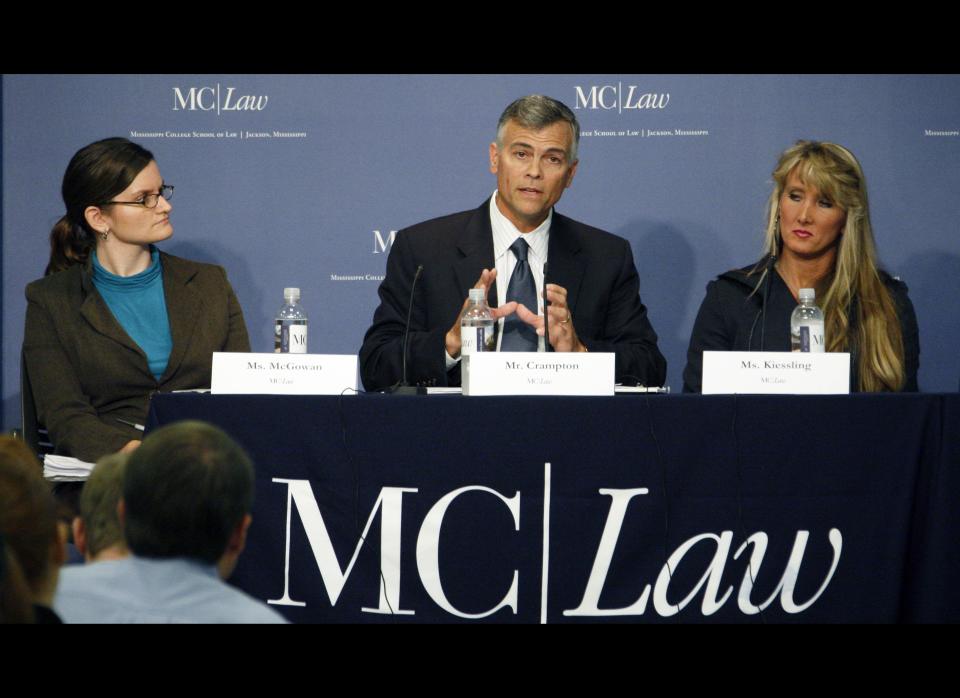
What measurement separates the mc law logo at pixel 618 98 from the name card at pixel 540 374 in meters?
2.23

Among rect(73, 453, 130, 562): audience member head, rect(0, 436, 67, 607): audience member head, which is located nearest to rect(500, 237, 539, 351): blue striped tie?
rect(73, 453, 130, 562): audience member head

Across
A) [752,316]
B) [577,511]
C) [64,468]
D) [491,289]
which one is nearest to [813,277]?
[752,316]

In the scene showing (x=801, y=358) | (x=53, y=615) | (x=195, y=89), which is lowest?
(x=53, y=615)

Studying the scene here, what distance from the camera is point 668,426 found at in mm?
2818

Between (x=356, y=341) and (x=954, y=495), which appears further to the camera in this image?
(x=356, y=341)

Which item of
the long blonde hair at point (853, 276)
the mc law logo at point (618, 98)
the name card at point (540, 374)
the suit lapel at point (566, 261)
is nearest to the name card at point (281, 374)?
the name card at point (540, 374)

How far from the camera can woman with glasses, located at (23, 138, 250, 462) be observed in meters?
3.65

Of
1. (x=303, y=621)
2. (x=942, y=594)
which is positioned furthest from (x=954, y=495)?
(x=303, y=621)

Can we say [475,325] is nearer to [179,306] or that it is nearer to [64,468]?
[179,306]

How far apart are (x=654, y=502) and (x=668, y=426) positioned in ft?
0.63

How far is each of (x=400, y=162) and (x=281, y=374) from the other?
2.14 metres

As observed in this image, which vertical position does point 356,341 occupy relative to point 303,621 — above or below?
above

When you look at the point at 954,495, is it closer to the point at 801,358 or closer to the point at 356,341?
the point at 801,358

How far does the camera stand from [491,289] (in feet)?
12.7
